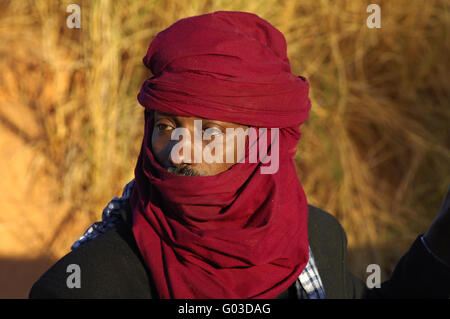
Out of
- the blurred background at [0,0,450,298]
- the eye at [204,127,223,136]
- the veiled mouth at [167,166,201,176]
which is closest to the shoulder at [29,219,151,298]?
the veiled mouth at [167,166,201,176]

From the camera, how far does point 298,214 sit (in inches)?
60.6

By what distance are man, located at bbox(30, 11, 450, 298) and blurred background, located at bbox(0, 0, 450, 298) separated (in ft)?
5.98

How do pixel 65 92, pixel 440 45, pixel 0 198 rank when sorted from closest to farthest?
1. pixel 0 198
2. pixel 65 92
3. pixel 440 45

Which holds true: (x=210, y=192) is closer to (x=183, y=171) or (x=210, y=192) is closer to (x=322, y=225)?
(x=183, y=171)

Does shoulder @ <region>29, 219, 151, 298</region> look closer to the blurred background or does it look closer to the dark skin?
the dark skin

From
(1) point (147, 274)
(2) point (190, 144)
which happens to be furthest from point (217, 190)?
(1) point (147, 274)

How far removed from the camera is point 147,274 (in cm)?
141

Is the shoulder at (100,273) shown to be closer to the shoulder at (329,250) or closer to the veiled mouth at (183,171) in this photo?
the veiled mouth at (183,171)

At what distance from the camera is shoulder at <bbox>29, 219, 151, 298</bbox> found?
4.41 ft

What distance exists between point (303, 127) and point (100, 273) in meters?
2.65

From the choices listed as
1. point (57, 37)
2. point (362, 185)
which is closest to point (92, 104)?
point (57, 37)

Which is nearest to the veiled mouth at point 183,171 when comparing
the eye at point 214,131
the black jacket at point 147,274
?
the eye at point 214,131

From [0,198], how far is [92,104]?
0.77 metres

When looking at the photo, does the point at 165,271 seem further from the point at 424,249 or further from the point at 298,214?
the point at 424,249
